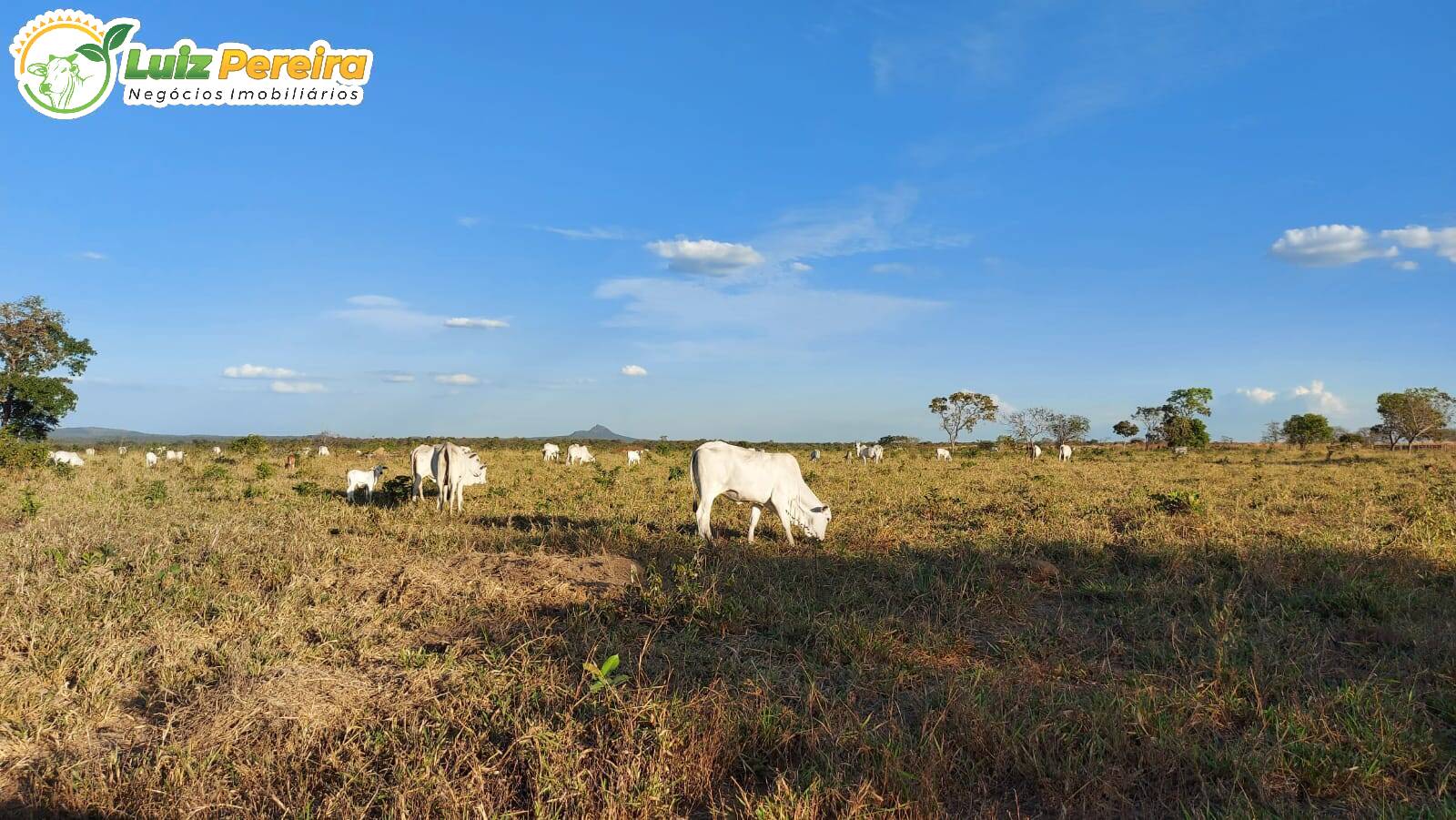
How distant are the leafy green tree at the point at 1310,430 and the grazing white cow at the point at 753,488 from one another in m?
71.4

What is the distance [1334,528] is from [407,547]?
540 inches

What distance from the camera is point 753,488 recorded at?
1094cm

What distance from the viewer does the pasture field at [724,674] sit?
394 centimetres

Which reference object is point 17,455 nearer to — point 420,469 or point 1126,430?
point 420,469

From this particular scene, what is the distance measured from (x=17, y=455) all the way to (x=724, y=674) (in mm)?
24535

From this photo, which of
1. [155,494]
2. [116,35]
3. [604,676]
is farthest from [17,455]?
[604,676]

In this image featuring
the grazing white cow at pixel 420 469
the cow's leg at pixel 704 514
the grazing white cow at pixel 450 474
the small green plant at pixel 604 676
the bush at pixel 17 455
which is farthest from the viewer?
the bush at pixel 17 455

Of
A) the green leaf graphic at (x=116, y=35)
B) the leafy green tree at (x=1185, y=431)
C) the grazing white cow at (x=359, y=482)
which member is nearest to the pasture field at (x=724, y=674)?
the grazing white cow at (x=359, y=482)

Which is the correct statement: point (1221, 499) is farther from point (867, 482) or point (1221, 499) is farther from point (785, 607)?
point (785, 607)

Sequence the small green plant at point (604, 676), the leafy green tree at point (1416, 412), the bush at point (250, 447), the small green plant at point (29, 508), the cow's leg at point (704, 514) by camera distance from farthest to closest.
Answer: the leafy green tree at point (1416, 412) → the bush at point (250, 447) → the small green plant at point (29, 508) → the cow's leg at point (704, 514) → the small green plant at point (604, 676)

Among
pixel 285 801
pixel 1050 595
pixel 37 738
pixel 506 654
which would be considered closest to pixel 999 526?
pixel 1050 595

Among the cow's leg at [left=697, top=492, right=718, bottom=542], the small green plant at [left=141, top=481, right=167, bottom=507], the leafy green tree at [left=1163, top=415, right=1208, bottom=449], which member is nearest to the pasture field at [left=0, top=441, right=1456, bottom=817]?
the cow's leg at [left=697, top=492, right=718, bottom=542]

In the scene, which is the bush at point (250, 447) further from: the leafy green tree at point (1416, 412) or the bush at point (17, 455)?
the leafy green tree at point (1416, 412)

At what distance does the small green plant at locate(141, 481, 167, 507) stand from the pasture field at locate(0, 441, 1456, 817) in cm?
451
